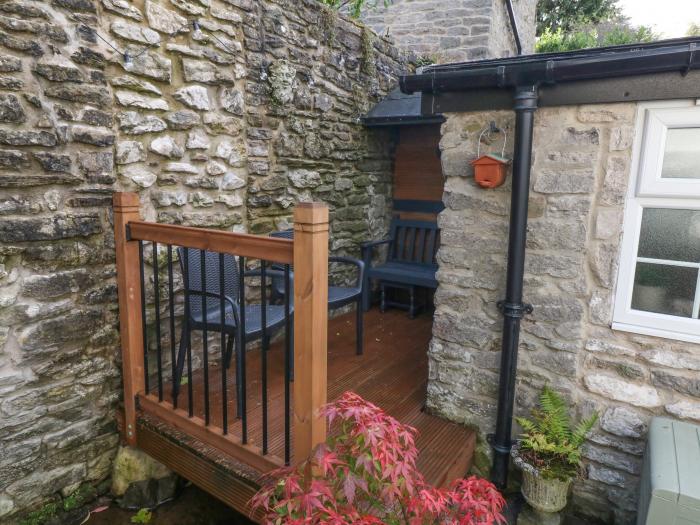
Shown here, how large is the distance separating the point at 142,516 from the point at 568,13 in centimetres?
1137

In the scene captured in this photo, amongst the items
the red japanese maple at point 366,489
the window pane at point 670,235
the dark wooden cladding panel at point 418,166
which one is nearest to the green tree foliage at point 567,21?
the dark wooden cladding panel at point 418,166

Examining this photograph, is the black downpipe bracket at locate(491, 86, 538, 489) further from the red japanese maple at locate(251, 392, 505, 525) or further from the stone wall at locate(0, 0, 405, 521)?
the stone wall at locate(0, 0, 405, 521)

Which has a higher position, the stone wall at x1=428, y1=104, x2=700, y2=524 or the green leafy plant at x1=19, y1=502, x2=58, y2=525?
the stone wall at x1=428, y1=104, x2=700, y2=524

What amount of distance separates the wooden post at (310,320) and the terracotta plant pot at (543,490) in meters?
1.00

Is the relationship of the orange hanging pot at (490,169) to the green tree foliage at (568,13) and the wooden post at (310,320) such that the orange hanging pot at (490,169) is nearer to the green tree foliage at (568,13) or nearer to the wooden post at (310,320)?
the wooden post at (310,320)

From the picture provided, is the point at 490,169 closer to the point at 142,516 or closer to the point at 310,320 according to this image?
the point at 310,320

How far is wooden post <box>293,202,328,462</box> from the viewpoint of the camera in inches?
66.3

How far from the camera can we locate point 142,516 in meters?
2.49

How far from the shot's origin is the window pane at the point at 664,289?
6.87 feet

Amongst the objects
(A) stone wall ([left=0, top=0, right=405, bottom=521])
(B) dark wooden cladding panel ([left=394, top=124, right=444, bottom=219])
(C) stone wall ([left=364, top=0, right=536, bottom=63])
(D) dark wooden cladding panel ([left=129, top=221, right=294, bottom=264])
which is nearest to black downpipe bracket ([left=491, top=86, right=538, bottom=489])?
(D) dark wooden cladding panel ([left=129, top=221, right=294, bottom=264])

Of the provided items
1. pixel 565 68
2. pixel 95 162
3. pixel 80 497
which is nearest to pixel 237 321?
pixel 95 162

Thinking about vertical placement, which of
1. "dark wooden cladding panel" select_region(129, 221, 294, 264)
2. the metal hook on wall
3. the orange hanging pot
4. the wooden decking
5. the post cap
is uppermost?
the metal hook on wall

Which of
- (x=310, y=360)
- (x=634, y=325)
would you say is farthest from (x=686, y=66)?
(x=310, y=360)

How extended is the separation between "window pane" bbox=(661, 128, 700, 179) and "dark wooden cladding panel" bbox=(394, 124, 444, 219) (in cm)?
260
